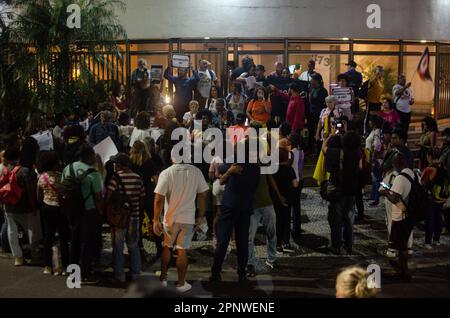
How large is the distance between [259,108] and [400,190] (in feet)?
18.7

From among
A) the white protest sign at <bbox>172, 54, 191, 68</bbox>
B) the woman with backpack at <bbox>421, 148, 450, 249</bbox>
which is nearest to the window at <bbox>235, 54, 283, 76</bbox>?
the white protest sign at <bbox>172, 54, 191, 68</bbox>

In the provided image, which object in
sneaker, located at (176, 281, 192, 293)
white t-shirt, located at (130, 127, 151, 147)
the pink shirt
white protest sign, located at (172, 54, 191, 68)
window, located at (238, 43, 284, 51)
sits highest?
window, located at (238, 43, 284, 51)

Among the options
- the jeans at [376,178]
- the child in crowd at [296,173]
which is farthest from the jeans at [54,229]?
the jeans at [376,178]

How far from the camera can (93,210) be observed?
879cm

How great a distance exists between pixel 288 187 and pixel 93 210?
2.86m

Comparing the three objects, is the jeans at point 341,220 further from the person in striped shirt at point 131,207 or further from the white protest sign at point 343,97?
the white protest sign at point 343,97

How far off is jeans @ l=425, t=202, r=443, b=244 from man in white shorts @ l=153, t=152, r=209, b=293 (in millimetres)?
3915

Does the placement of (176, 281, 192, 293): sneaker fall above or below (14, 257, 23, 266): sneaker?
below

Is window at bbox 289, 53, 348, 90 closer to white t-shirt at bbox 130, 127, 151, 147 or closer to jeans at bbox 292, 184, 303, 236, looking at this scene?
white t-shirt at bbox 130, 127, 151, 147

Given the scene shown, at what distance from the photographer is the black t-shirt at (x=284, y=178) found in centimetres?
989

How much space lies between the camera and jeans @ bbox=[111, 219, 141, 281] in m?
8.69

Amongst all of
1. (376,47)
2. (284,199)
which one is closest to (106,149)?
(284,199)

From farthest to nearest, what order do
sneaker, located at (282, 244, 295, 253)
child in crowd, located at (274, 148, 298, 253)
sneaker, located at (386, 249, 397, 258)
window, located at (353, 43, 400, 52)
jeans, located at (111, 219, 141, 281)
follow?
window, located at (353, 43, 400, 52)
sneaker, located at (282, 244, 295, 253)
sneaker, located at (386, 249, 397, 258)
child in crowd, located at (274, 148, 298, 253)
jeans, located at (111, 219, 141, 281)
